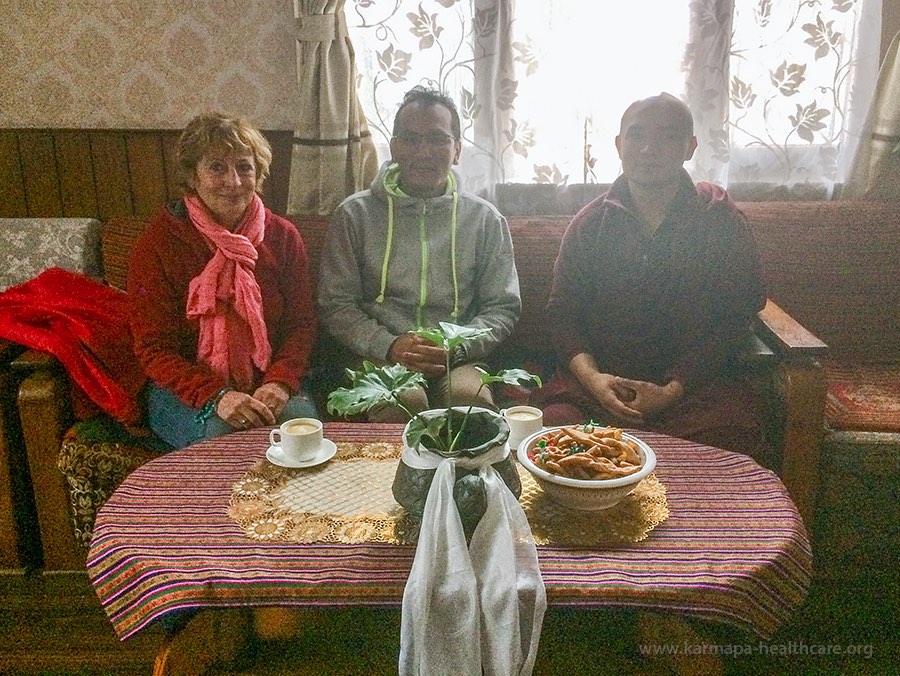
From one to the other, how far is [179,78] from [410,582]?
2.15m

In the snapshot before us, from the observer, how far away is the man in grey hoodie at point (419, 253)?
86.7 inches

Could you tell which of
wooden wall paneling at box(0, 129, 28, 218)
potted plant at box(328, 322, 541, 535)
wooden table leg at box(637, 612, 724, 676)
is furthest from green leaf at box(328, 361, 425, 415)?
wooden wall paneling at box(0, 129, 28, 218)

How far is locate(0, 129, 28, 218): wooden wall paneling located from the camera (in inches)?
106

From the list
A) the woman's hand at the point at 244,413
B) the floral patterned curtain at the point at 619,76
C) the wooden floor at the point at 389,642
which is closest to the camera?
the wooden floor at the point at 389,642

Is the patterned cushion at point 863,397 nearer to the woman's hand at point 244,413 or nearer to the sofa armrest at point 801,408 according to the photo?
the sofa armrest at point 801,408

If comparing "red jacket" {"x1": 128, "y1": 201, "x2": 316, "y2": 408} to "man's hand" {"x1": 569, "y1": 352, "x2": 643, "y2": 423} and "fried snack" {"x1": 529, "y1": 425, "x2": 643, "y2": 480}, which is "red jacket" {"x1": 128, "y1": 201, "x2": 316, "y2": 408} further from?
"fried snack" {"x1": 529, "y1": 425, "x2": 643, "y2": 480}

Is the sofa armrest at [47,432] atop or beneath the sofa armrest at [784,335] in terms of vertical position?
beneath

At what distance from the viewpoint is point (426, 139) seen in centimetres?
219

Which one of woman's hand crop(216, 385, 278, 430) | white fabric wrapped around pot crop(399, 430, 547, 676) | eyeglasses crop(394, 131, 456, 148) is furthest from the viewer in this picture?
eyeglasses crop(394, 131, 456, 148)

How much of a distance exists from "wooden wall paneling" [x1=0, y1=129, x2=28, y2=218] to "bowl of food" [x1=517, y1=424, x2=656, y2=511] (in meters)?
2.24

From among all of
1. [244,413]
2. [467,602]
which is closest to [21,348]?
[244,413]

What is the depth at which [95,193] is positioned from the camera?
278 centimetres

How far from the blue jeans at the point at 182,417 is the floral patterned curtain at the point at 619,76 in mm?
1107

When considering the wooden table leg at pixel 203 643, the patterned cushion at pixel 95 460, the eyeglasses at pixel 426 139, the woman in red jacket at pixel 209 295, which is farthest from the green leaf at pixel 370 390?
the eyeglasses at pixel 426 139
